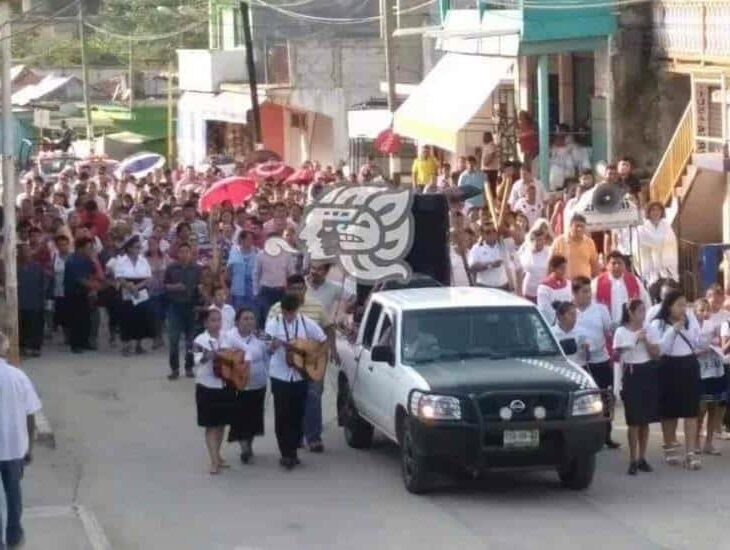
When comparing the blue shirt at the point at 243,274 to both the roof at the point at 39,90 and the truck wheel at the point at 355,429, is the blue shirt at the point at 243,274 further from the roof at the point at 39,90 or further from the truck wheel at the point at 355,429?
the roof at the point at 39,90

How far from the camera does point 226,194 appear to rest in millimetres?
29875

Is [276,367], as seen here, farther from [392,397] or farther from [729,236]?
[729,236]

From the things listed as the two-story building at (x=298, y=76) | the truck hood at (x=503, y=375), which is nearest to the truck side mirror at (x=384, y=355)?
the truck hood at (x=503, y=375)

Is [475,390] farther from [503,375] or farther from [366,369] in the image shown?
[366,369]

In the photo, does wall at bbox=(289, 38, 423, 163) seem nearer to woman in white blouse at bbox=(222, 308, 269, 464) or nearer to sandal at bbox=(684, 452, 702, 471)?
woman in white blouse at bbox=(222, 308, 269, 464)

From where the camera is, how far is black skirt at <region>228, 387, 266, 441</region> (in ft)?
56.0

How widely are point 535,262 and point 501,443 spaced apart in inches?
300

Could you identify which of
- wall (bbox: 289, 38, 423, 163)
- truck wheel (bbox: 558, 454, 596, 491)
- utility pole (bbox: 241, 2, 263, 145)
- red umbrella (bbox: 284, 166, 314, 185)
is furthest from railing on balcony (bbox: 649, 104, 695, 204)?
wall (bbox: 289, 38, 423, 163)

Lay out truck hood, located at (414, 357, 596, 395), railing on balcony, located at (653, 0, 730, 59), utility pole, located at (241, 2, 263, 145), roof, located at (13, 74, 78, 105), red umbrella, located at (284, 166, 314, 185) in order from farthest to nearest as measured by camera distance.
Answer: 1. roof, located at (13, 74, 78, 105)
2. utility pole, located at (241, 2, 263, 145)
3. red umbrella, located at (284, 166, 314, 185)
4. railing on balcony, located at (653, 0, 730, 59)
5. truck hood, located at (414, 357, 596, 395)

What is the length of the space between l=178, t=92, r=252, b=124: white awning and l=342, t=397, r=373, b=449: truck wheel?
33.3m

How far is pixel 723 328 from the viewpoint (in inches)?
687

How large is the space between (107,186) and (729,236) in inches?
583

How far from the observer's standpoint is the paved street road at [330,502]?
14227 mm

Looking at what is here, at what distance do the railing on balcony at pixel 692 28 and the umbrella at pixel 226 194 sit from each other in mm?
7315
